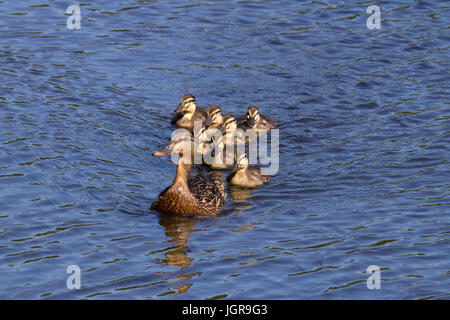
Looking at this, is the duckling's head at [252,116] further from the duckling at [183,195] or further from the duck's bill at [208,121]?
the duckling at [183,195]

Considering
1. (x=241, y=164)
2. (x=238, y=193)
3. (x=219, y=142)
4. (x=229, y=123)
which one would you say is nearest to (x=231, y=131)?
(x=229, y=123)

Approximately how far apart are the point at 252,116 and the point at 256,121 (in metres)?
0.12

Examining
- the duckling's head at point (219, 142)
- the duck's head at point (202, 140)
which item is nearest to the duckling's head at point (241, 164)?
the duckling's head at point (219, 142)

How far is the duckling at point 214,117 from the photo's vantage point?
12.1 metres

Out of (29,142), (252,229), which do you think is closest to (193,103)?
(29,142)

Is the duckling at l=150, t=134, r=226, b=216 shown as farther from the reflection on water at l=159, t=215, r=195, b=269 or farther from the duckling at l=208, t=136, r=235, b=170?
the duckling at l=208, t=136, r=235, b=170

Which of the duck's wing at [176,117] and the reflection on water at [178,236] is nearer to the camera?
the reflection on water at [178,236]

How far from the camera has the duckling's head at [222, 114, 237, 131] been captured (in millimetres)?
11844

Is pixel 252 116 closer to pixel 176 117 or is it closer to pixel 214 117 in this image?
pixel 214 117

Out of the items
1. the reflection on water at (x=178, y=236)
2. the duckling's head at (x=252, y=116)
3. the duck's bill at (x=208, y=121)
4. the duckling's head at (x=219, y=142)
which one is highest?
the duck's bill at (x=208, y=121)

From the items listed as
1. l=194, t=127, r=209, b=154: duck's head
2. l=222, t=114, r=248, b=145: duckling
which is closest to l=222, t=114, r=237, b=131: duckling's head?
l=222, t=114, r=248, b=145: duckling

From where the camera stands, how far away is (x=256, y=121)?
468 inches

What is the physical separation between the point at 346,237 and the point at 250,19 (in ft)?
26.0

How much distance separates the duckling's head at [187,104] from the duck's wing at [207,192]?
191 centimetres
